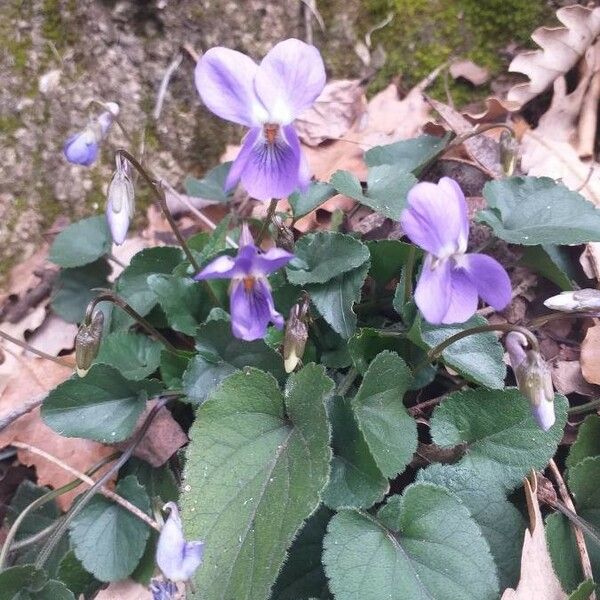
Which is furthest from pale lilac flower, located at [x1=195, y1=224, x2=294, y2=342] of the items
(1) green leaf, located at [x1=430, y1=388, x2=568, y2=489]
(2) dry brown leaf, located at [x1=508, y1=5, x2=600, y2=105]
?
(2) dry brown leaf, located at [x1=508, y1=5, x2=600, y2=105]

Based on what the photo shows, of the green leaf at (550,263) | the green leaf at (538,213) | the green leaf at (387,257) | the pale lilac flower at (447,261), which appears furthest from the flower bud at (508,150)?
the pale lilac flower at (447,261)

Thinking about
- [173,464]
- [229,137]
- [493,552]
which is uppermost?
[229,137]

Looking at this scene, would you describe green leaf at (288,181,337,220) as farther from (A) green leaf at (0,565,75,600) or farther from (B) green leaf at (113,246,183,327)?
(A) green leaf at (0,565,75,600)

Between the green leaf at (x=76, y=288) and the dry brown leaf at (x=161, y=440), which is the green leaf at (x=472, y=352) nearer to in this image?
the dry brown leaf at (x=161, y=440)

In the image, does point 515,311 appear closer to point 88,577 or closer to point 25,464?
point 88,577

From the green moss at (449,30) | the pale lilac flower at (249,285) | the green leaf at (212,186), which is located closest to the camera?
the pale lilac flower at (249,285)

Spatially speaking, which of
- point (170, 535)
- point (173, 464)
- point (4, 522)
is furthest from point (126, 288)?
point (170, 535)
